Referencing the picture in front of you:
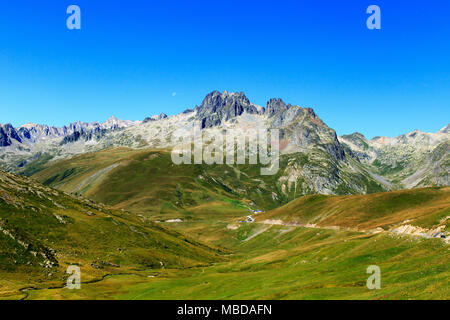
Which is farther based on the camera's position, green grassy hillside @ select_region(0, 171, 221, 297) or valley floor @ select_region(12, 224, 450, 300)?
green grassy hillside @ select_region(0, 171, 221, 297)

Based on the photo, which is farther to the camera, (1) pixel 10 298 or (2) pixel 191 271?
(2) pixel 191 271

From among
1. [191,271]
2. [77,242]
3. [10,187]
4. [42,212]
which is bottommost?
[191,271]

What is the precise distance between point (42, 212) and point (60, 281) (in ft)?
163

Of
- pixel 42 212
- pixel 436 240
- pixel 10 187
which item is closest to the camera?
pixel 436 240

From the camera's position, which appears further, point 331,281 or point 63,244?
point 63,244

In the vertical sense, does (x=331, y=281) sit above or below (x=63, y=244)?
below

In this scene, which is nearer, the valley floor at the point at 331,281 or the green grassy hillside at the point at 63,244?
the valley floor at the point at 331,281

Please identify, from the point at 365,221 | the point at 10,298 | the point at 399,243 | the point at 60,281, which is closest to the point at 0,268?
the point at 60,281

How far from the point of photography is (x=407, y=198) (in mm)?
192375

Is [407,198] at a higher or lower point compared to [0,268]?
higher
